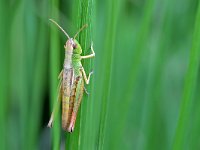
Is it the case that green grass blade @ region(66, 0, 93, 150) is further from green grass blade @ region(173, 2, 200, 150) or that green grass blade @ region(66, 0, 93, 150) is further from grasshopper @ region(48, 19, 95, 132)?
green grass blade @ region(173, 2, 200, 150)

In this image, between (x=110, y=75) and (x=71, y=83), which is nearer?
(x=110, y=75)

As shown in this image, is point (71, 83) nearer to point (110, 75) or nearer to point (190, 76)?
point (110, 75)

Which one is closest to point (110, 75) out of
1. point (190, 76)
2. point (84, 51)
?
point (84, 51)

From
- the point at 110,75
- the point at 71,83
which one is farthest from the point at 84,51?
the point at 71,83

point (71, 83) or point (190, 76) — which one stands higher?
point (190, 76)

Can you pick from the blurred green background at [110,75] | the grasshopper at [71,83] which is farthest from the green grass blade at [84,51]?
the grasshopper at [71,83]

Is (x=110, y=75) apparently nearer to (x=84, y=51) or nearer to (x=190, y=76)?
(x=84, y=51)
